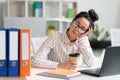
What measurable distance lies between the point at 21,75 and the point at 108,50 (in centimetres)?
63

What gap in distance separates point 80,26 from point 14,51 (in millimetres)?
761

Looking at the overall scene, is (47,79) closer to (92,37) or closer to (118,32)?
(118,32)

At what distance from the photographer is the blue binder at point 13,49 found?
1991 millimetres

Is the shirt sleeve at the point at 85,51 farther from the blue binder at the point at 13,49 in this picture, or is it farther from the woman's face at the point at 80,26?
the blue binder at the point at 13,49

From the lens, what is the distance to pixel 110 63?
6.80 feet

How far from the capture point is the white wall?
4.93m

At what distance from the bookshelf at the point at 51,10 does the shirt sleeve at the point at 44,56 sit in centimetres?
183

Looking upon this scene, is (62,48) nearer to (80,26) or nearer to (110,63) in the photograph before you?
(80,26)

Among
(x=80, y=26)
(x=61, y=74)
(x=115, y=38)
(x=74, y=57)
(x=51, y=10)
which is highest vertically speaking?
(x=51, y=10)

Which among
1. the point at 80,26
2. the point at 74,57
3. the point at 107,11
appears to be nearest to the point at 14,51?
the point at 74,57

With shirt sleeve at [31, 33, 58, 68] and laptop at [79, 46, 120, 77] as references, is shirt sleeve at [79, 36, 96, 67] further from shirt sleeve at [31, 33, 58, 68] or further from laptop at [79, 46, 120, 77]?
laptop at [79, 46, 120, 77]

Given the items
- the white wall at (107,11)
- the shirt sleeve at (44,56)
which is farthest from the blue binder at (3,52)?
the white wall at (107,11)

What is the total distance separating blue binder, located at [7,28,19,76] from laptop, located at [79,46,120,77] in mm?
538

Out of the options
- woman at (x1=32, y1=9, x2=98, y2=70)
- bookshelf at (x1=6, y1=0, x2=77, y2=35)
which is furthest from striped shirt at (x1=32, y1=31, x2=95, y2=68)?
bookshelf at (x1=6, y1=0, x2=77, y2=35)
